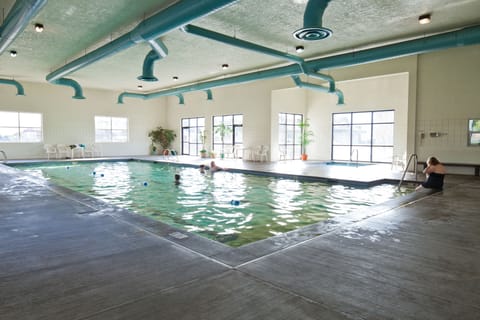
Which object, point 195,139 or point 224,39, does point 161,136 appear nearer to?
point 195,139

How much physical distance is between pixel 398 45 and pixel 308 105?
27.3 ft

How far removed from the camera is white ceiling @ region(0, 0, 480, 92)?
19.5 feet

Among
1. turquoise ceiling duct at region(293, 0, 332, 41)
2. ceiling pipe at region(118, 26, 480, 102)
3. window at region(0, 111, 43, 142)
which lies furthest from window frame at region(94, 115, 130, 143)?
turquoise ceiling duct at region(293, 0, 332, 41)

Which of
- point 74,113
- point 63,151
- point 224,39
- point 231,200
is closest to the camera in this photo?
point 231,200

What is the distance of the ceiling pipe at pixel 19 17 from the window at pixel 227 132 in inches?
382

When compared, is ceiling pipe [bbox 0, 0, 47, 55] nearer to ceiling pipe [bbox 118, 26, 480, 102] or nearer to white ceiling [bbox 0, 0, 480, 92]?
white ceiling [bbox 0, 0, 480, 92]

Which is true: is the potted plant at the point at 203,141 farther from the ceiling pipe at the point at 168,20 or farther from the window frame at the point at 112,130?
the ceiling pipe at the point at 168,20

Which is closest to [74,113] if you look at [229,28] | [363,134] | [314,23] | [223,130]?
[223,130]

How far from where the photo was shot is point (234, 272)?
7.49 feet

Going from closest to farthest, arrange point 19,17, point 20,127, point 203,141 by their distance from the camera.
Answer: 1. point 19,17
2. point 20,127
3. point 203,141

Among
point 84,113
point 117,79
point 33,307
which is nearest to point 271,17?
point 33,307

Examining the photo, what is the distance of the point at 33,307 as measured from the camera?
71.0 inches

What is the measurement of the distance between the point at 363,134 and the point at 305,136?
284 cm

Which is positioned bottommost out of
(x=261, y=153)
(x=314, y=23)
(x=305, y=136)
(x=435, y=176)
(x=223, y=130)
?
(x=435, y=176)
